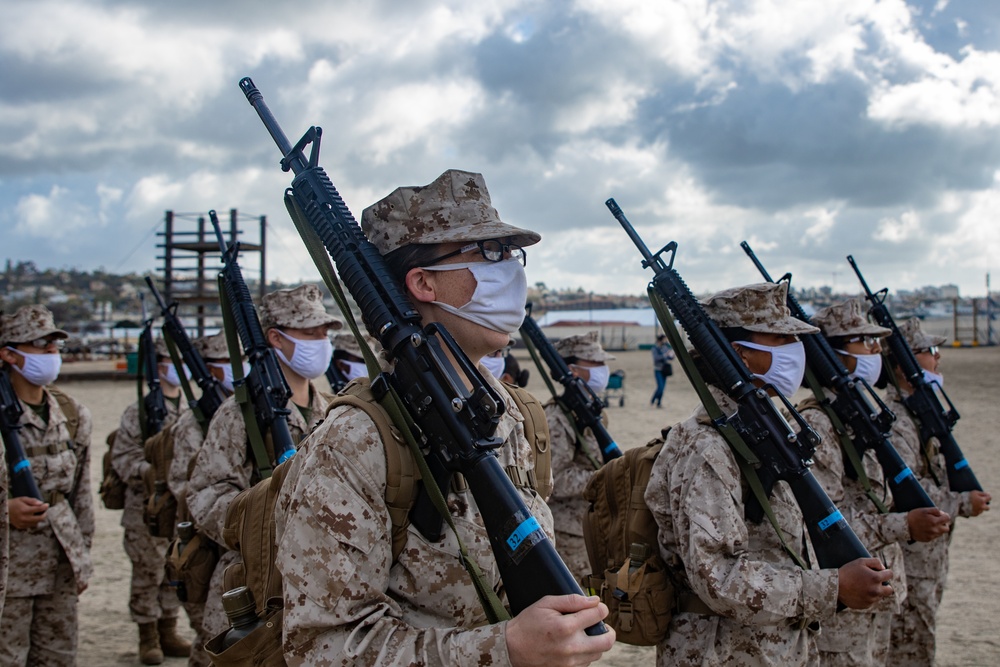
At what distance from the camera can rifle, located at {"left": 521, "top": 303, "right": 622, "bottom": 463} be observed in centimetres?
650

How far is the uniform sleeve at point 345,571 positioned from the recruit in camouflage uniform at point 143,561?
505 centimetres

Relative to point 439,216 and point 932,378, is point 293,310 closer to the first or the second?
point 439,216

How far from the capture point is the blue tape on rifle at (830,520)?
10.7ft

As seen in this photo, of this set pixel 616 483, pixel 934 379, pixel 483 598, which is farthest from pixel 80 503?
pixel 934 379

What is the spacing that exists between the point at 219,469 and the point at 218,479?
53 millimetres

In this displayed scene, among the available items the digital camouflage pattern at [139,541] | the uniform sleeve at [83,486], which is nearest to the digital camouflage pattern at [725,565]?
the uniform sleeve at [83,486]

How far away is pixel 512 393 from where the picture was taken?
8.38 feet

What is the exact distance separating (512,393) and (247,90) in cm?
131

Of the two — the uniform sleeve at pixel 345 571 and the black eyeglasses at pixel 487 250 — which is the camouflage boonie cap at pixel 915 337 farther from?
the uniform sleeve at pixel 345 571

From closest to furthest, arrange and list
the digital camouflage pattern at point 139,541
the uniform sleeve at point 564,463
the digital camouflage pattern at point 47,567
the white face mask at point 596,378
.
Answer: the digital camouflage pattern at point 47,567 < the uniform sleeve at point 564,463 < the digital camouflage pattern at point 139,541 < the white face mask at point 596,378

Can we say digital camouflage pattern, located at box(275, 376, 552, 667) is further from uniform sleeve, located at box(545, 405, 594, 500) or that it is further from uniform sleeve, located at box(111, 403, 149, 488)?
uniform sleeve, located at box(111, 403, 149, 488)

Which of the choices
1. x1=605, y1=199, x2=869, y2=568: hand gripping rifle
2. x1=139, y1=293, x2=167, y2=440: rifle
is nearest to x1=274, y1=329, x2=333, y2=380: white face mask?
x1=605, y1=199, x2=869, y2=568: hand gripping rifle

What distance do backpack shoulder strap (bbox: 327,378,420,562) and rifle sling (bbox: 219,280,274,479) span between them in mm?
2452

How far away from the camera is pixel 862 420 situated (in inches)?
191
